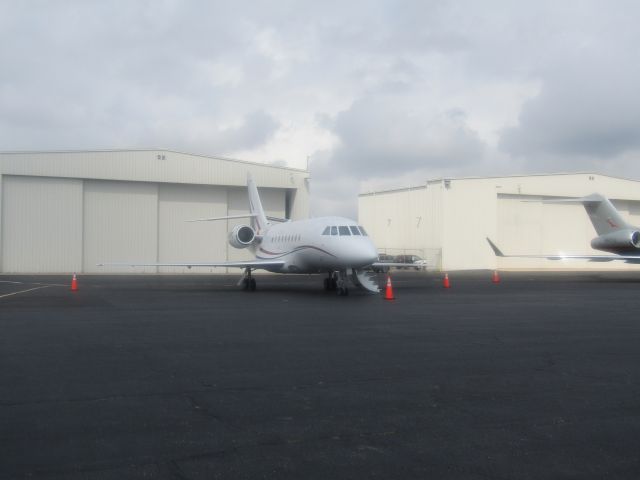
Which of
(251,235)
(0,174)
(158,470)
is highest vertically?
(0,174)

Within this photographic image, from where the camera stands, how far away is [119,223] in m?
46.2

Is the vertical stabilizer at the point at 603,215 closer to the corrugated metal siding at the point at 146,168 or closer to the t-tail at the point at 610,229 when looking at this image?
the t-tail at the point at 610,229

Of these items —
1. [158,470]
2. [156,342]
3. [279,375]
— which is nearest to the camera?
[158,470]

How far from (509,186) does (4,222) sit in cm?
3698

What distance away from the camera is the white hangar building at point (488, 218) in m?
52.4

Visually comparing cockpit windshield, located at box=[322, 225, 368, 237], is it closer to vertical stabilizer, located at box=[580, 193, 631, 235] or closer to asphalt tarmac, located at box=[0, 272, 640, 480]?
asphalt tarmac, located at box=[0, 272, 640, 480]

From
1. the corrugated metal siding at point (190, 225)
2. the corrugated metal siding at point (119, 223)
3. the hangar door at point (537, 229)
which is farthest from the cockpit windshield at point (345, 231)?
the hangar door at point (537, 229)

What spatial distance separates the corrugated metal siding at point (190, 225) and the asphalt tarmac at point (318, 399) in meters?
33.8

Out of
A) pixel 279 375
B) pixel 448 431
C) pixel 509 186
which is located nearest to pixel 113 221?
pixel 509 186

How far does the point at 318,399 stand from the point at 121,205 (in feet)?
136

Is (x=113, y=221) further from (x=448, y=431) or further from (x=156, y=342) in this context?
(x=448, y=431)

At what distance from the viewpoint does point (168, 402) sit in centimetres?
711

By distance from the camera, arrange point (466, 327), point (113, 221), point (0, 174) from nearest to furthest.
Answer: point (466, 327), point (0, 174), point (113, 221)

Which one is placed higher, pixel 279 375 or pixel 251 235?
pixel 251 235
